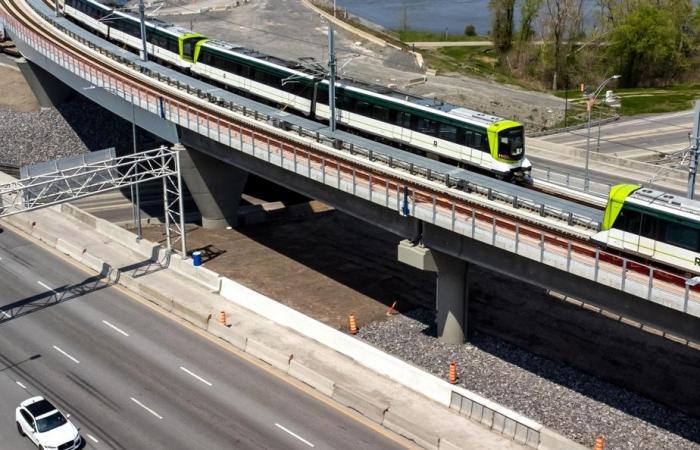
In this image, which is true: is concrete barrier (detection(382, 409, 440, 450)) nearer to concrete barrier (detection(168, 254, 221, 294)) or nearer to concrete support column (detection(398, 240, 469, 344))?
concrete support column (detection(398, 240, 469, 344))

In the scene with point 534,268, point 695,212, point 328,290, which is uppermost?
point 695,212

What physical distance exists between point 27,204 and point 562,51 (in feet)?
255

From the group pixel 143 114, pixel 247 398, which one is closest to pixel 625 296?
pixel 247 398

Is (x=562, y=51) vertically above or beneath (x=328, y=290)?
above

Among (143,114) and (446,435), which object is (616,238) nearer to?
(446,435)

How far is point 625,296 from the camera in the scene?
28.7 m

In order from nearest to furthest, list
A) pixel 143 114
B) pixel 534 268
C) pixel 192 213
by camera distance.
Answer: pixel 534 268 → pixel 143 114 → pixel 192 213

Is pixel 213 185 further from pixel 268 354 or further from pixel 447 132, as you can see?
pixel 268 354

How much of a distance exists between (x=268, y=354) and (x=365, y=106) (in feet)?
51.1

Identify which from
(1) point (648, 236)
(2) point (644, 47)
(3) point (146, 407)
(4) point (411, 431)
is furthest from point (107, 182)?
(2) point (644, 47)

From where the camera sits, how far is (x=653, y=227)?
1143 inches

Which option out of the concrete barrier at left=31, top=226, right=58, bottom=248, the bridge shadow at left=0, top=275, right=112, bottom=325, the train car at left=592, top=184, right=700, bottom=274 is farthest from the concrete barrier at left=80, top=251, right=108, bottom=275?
the train car at left=592, top=184, right=700, bottom=274

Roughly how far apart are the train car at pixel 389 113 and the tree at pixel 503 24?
212 ft

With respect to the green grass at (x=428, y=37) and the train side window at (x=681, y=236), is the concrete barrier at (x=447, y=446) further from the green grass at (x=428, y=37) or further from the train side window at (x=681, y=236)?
the green grass at (x=428, y=37)
